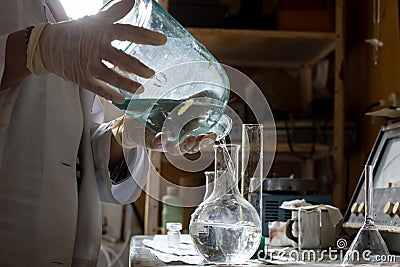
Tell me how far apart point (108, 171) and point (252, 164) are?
313 millimetres

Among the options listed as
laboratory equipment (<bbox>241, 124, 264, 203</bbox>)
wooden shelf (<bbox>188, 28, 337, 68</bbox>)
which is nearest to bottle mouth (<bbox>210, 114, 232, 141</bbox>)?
laboratory equipment (<bbox>241, 124, 264, 203</bbox>)

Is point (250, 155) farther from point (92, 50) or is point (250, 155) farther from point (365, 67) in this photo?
point (365, 67)

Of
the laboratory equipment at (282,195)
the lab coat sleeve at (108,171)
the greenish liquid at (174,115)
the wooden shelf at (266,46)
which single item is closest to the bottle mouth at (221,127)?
the greenish liquid at (174,115)

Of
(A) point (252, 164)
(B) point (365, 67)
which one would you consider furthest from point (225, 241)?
(B) point (365, 67)

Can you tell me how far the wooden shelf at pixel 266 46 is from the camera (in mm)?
2055

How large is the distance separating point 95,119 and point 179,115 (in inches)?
16.3

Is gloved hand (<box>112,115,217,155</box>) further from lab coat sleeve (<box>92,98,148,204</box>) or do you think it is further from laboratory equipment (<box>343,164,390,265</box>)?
laboratory equipment (<box>343,164,390,265</box>)

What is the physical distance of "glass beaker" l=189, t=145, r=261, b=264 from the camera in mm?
982

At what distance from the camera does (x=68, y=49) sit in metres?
0.95

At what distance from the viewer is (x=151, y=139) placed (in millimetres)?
1174

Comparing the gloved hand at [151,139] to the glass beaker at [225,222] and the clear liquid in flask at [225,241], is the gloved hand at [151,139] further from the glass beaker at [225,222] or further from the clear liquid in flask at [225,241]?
the clear liquid in flask at [225,241]

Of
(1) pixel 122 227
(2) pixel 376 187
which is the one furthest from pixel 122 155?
(1) pixel 122 227

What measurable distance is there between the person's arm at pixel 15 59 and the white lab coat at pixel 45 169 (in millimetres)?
39

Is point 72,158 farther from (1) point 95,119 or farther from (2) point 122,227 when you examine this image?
(2) point 122,227
